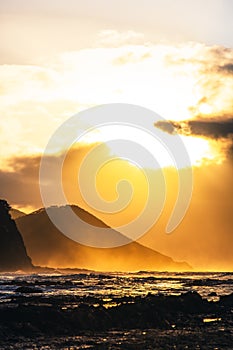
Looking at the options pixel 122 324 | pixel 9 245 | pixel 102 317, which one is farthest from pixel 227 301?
pixel 9 245

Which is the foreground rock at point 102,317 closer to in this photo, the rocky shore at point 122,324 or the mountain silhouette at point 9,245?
the rocky shore at point 122,324

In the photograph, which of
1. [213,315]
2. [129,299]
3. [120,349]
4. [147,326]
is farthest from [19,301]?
[120,349]

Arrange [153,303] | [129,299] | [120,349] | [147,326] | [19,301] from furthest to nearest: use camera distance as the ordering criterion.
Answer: [129,299]
[19,301]
[153,303]
[147,326]
[120,349]

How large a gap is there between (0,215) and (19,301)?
108m

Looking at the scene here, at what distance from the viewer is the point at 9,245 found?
14650 centimetres

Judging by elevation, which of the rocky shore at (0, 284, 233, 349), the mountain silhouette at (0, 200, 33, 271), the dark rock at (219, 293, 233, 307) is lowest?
the rocky shore at (0, 284, 233, 349)

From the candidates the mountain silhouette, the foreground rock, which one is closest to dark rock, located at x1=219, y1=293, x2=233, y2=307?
the foreground rock

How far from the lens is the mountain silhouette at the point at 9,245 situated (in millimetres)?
145000

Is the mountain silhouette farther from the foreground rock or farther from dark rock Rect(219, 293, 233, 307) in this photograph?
the foreground rock

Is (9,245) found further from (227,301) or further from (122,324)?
(122,324)

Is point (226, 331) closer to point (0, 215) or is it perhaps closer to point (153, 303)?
point (153, 303)

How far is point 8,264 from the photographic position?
146875 millimetres

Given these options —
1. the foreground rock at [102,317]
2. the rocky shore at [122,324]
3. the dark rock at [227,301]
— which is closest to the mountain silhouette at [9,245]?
the dark rock at [227,301]

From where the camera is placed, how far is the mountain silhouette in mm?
A: 145000
